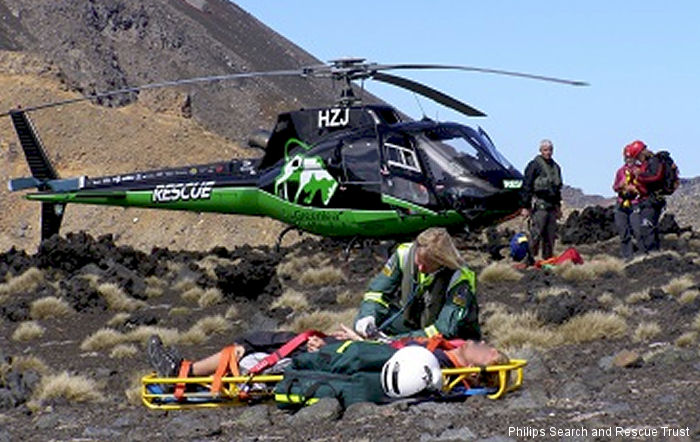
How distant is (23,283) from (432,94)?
7422mm

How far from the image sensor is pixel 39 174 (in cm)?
2344

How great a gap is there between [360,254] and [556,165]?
5.53 metres

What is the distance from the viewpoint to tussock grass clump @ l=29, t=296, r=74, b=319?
18.5 metres

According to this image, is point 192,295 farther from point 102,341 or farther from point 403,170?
point 102,341

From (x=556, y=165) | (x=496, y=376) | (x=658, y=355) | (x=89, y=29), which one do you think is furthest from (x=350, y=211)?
(x=89, y=29)

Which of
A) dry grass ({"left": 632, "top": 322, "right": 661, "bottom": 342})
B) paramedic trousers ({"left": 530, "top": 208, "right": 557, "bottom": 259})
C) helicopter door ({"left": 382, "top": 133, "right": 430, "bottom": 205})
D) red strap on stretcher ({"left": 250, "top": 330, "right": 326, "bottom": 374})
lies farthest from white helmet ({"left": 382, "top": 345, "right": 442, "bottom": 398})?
paramedic trousers ({"left": 530, "top": 208, "right": 557, "bottom": 259})

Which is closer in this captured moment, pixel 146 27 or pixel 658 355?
pixel 658 355

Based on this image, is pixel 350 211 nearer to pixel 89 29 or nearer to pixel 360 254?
pixel 360 254

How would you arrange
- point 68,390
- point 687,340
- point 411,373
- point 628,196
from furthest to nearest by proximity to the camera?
point 628,196
point 687,340
point 68,390
point 411,373

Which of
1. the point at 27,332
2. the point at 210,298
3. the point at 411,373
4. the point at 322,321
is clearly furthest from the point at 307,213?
the point at 411,373

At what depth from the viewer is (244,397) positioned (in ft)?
32.1

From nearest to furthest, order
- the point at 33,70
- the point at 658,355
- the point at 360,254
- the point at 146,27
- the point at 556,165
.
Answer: the point at 658,355, the point at 556,165, the point at 360,254, the point at 33,70, the point at 146,27

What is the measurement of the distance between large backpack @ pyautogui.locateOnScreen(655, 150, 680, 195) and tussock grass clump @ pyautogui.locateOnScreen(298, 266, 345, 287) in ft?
16.1

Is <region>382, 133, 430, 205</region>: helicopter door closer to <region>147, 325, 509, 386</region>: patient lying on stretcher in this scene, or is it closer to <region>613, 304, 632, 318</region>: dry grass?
<region>613, 304, 632, 318</region>: dry grass
